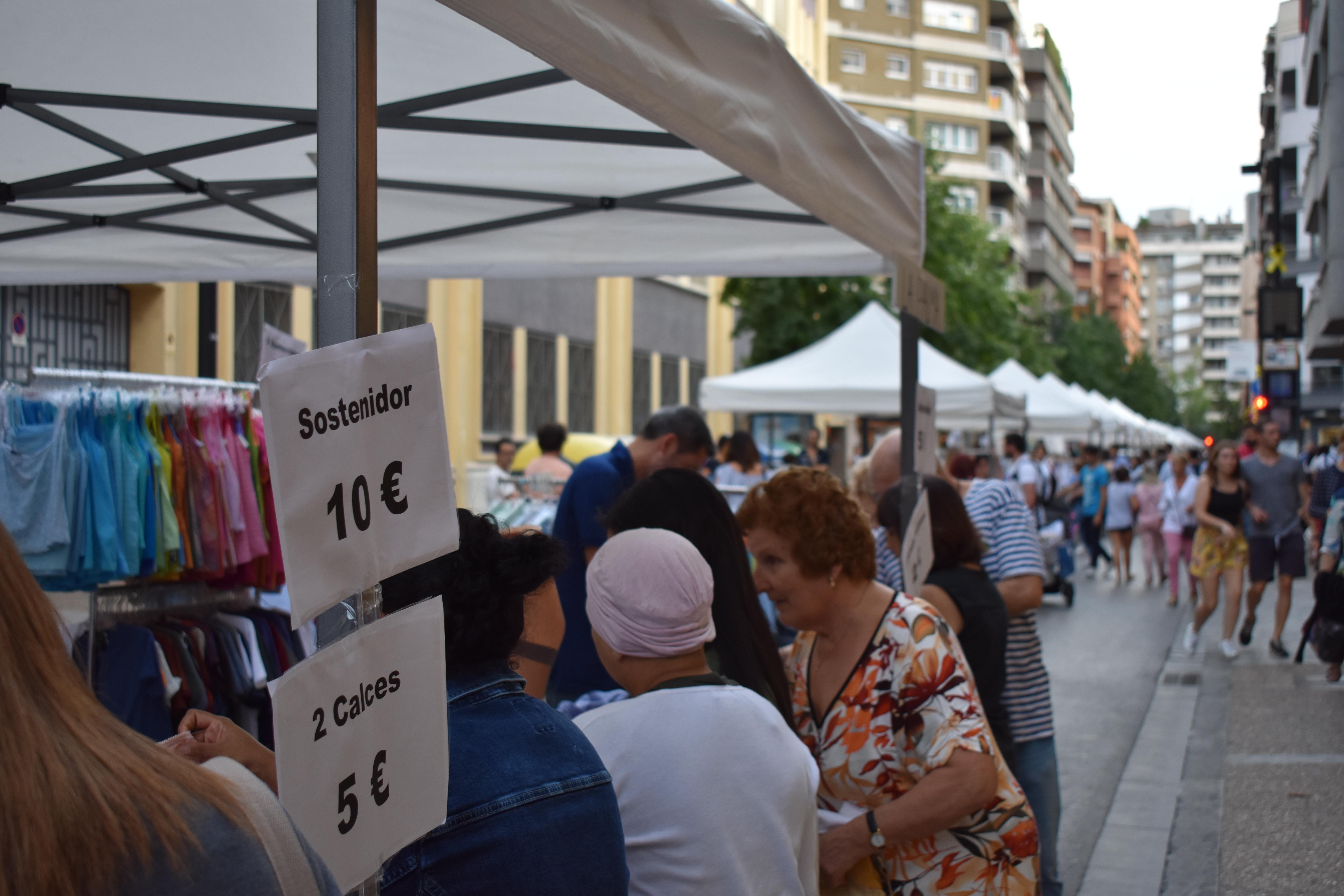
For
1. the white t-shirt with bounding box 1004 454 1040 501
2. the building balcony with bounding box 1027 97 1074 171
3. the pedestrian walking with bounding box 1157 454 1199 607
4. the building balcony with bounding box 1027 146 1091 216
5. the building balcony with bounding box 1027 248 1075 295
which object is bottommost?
the pedestrian walking with bounding box 1157 454 1199 607

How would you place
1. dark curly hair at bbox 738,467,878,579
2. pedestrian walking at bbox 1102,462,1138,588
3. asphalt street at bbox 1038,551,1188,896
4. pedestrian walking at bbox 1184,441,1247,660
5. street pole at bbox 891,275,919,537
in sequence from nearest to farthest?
dark curly hair at bbox 738,467,878,579
street pole at bbox 891,275,919,537
asphalt street at bbox 1038,551,1188,896
pedestrian walking at bbox 1184,441,1247,660
pedestrian walking at bbox 1102,462,1138,588

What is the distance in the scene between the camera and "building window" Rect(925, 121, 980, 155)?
67.2 m

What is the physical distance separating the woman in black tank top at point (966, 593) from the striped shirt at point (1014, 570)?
0.20ft

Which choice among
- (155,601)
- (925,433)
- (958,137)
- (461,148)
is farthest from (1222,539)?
(958,137)

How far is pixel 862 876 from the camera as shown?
293cm

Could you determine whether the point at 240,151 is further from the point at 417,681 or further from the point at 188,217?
the point at 417,681

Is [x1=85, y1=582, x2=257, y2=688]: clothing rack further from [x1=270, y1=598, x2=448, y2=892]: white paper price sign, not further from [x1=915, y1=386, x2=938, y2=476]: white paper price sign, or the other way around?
[x1=270, y1=598, x2=448, y2=892]: white paper price sign

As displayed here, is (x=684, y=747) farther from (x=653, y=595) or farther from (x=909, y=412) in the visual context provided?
(x=909, y=412)

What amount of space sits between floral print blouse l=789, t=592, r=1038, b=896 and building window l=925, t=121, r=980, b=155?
66.6 m

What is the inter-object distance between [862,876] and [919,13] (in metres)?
67.5

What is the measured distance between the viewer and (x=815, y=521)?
10.2 feet

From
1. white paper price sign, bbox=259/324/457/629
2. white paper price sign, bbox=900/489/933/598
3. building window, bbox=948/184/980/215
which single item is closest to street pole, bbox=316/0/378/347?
white paper price sign, bbox=259/324/457/629

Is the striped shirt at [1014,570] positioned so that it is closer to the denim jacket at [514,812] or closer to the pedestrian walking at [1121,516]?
the denim jacket at [514,812]

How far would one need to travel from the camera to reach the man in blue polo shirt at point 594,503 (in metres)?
4.15
